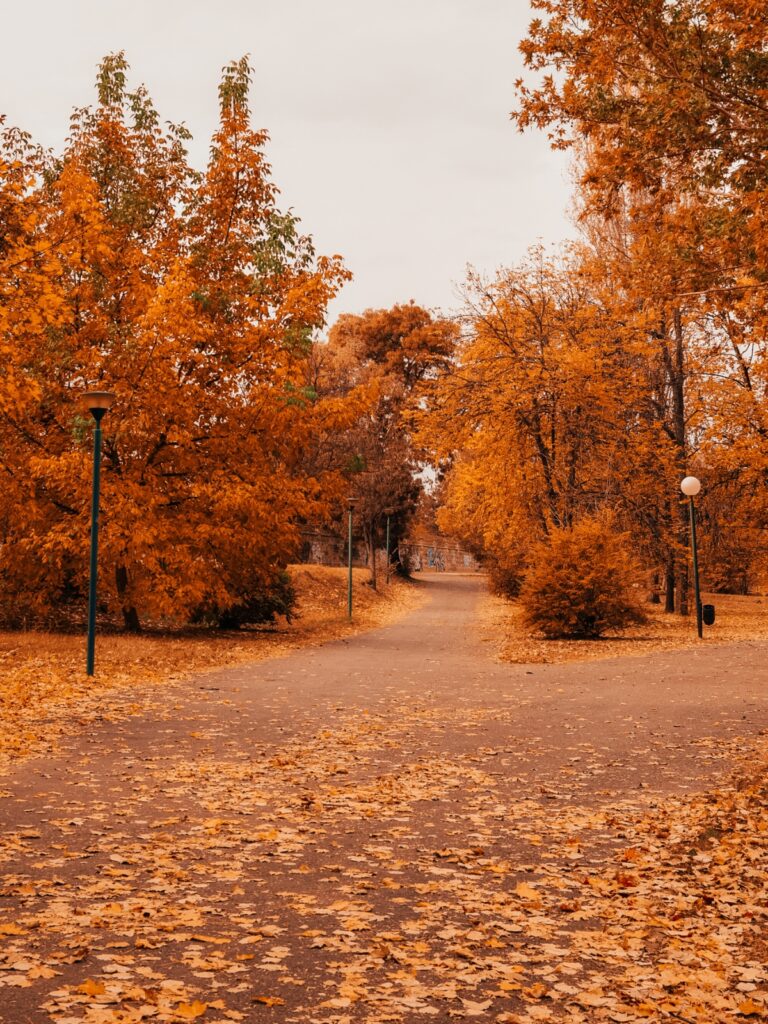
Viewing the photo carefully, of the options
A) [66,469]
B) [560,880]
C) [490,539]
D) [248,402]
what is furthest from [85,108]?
[560,880]

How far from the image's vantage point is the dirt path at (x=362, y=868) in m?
3.66

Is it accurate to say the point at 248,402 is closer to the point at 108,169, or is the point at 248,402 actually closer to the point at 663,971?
the point at 108,169

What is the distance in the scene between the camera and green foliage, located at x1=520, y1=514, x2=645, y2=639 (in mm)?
19391

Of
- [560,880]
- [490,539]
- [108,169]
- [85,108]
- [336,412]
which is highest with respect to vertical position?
[85,108]

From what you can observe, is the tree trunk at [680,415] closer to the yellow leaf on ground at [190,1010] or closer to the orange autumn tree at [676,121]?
the orange autumn tree at [676,121]

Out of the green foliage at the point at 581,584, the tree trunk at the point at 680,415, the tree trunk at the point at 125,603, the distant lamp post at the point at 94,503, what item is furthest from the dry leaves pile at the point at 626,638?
the tree trunk at the point at 125,603

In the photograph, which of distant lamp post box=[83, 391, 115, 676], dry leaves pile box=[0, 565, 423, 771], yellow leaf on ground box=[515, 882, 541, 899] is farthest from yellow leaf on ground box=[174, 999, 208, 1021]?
distant lamp post box=[83, 391, 115, 676]

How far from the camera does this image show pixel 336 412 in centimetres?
1967

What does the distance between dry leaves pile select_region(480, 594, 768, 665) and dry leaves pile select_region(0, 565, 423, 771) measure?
3.82 m

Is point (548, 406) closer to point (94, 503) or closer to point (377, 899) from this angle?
point (94, 503)

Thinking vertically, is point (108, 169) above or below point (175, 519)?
above

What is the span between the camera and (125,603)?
1911 cm

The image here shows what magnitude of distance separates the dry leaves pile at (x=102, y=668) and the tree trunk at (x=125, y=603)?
678 millimetres

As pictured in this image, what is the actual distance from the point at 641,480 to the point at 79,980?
79.3 ft
